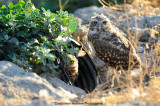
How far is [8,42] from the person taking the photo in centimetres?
378

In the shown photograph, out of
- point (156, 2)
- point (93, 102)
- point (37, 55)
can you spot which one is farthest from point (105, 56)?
point (156, 2)

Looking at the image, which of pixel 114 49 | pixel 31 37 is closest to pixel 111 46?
pixel 114 49

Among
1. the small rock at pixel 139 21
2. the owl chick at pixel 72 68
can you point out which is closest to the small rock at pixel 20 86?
the owl chick at pixel 72 68

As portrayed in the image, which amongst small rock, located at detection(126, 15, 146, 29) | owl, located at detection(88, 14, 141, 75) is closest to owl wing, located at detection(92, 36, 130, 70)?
owl, located at detection(88, 14, 141, 75)

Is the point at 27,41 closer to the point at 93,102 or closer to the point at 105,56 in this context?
the point at 105,56

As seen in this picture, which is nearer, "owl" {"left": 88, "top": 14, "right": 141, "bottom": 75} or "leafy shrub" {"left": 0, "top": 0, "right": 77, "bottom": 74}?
"leafy shrub" {"left": 0, "top": 0, "right": 77, "bottom": 74}

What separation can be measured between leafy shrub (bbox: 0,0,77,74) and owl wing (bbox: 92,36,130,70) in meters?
0.50

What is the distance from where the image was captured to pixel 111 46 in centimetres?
416

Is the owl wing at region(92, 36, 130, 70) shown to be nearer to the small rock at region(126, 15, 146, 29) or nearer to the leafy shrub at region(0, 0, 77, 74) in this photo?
the leafy shrub at region(0, 0, 77, 74)

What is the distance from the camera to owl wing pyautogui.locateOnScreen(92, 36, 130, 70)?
13.7 ft

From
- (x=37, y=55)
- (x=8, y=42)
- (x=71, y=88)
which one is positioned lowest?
(x=71, y=88)

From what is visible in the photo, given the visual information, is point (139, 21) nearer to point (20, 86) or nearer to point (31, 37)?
point (31, 37)

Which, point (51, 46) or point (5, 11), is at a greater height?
point (5, 11)

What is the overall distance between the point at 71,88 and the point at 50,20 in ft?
3.69
